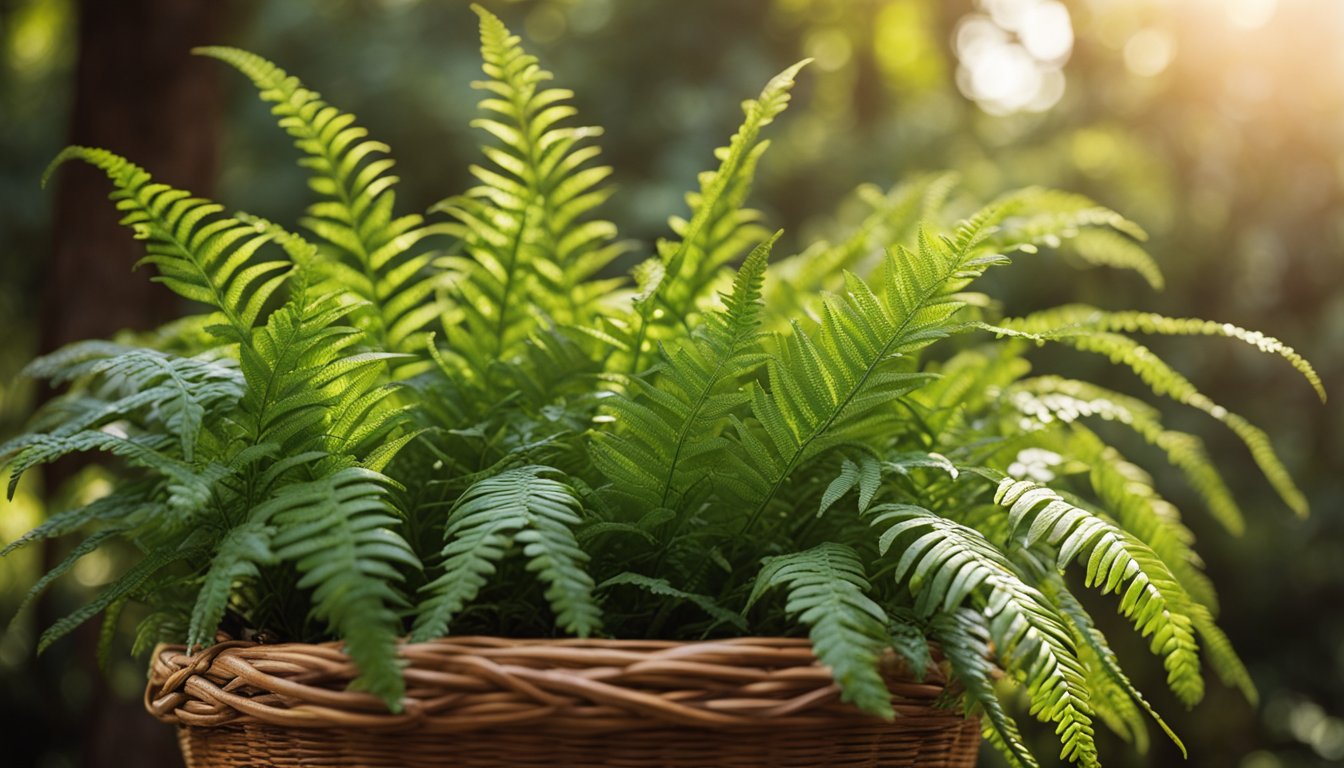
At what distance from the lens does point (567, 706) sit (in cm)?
55

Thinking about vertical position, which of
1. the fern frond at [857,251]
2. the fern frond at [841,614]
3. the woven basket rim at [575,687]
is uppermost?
the fern frond at [857,251]

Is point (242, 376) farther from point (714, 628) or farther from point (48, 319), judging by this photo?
point (48, 319)

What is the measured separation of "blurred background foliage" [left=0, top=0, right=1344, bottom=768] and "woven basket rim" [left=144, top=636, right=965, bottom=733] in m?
1.53

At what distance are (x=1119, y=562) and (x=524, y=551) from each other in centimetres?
33

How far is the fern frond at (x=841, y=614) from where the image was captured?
517 mm

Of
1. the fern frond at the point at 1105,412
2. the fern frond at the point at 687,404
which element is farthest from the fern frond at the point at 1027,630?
the fern frond at the point at 1105,412

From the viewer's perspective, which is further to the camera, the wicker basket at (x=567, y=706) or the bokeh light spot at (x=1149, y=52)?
the bokeh light spot at (x=1149, y=52)

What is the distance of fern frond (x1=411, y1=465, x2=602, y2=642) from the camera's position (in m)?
0.54

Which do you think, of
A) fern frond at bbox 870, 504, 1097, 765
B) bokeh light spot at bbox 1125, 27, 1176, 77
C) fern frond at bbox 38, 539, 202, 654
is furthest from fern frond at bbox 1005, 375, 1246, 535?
bokeh light spot at bbox 1125, 27, 1176, 77

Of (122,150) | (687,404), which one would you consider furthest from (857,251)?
(122,150)

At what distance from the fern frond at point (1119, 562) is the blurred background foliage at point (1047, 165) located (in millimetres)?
1759

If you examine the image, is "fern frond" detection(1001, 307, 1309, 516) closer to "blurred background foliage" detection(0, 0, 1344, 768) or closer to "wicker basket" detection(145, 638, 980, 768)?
"wicker basket" detection(145, 638, 980, 768)

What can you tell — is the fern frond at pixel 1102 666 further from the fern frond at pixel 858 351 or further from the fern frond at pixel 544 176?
the fern frond at pixel 544 176

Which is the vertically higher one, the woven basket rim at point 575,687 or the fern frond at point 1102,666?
the woven basket rim at point 575,687
